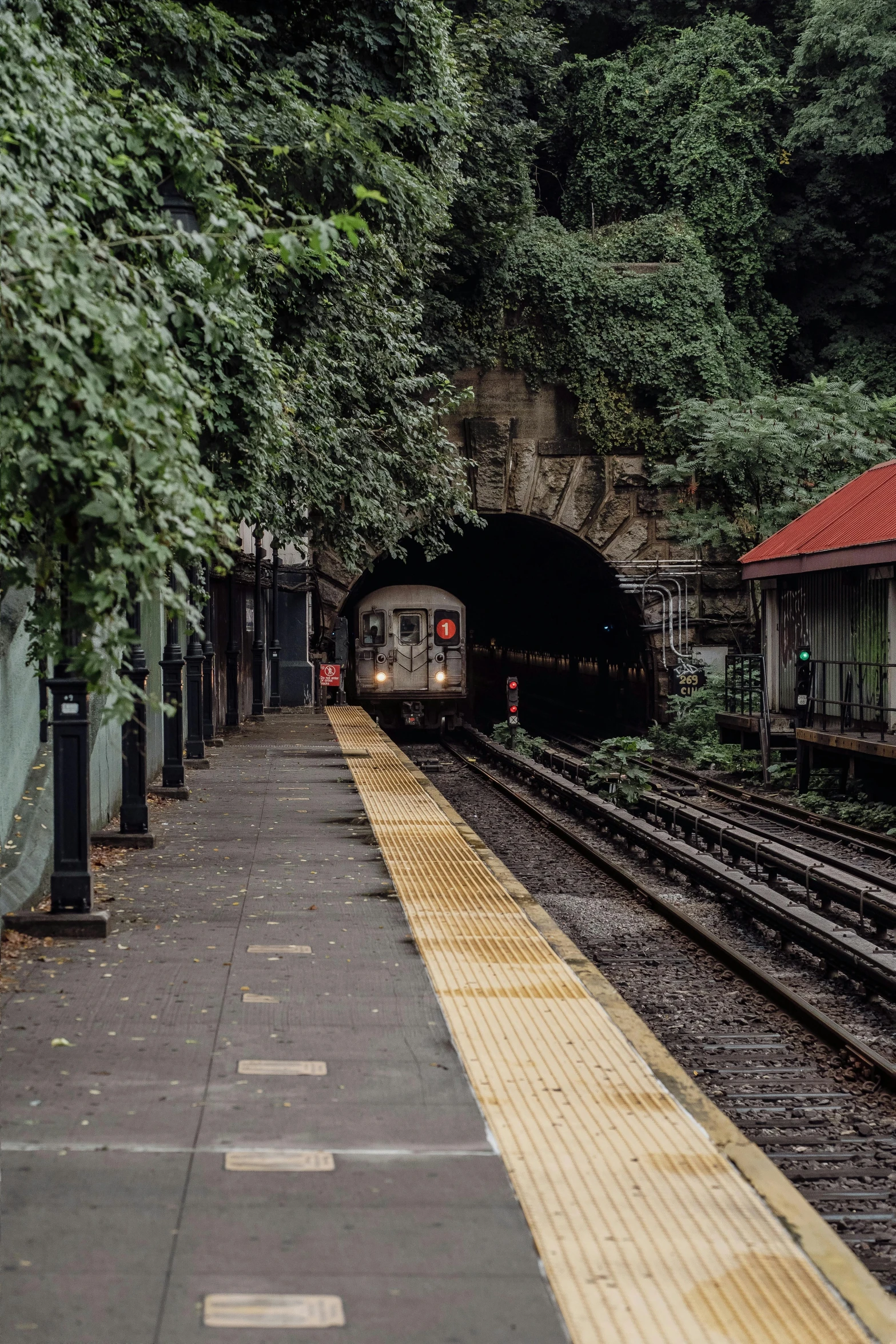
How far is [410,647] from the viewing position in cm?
3344

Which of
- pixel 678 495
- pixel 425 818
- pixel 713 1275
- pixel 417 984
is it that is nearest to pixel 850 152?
pixel 678 495

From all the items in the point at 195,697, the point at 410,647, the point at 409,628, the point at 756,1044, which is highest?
the point at 409,628

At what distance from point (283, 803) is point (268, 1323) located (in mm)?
12075

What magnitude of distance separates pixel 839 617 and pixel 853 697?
4.65 ft

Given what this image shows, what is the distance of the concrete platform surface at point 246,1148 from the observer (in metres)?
3.86

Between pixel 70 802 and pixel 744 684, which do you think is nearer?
pixel 70 802

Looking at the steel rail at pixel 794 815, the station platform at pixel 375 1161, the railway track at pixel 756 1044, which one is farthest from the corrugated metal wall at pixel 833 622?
the station platform at pixel 375 1161

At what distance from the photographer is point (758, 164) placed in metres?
35.6

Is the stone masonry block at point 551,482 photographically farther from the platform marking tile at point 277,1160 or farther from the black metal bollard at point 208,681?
the platform marking tile at point 277,1160

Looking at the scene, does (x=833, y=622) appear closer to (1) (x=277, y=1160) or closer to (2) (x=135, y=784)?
(2) (x=135, y=784)

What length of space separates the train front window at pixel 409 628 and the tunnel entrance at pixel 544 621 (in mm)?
1752

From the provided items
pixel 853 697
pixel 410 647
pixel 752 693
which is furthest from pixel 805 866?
pixel 410 647

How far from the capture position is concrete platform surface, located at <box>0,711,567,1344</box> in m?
3.86

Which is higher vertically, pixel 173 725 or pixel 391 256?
pixel 391 256
